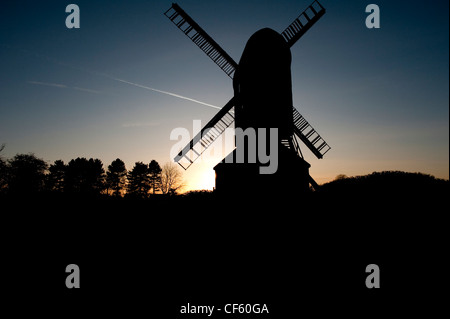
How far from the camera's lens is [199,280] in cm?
654

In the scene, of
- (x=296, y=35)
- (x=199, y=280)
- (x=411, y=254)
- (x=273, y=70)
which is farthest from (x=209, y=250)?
(x=296, y=35)

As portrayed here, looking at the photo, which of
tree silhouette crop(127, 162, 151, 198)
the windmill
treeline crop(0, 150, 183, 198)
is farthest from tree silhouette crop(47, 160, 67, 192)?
the windmill

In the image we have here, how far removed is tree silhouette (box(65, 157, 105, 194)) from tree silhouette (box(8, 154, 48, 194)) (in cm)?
535

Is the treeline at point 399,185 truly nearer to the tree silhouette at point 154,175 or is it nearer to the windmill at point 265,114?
the windmill at point 265,114

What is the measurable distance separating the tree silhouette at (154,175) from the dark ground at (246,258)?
142 ft

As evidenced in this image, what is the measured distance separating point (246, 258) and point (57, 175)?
204 feet

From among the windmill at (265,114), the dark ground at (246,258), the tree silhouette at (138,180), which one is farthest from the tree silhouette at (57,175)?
the windmill at (265,114)

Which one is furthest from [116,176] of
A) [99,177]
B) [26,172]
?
[26,172]

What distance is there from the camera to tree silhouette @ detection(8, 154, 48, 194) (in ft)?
136

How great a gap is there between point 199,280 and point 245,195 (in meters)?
5.88

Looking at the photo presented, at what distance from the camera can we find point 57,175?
2105 inches

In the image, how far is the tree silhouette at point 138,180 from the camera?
53.6 m

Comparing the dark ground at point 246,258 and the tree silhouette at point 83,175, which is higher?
the tree silhouette at point 83,175
